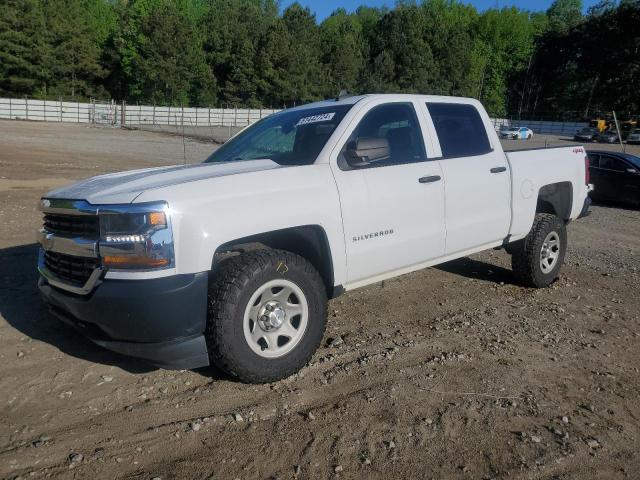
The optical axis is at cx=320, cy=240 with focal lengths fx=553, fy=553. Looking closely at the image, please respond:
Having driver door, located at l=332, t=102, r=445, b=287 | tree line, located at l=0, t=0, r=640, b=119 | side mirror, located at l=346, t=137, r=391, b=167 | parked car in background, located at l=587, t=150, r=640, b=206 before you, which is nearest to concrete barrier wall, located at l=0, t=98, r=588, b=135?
tree line, located at l=0, t=0, r=640, b=119

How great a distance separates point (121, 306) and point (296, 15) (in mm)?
Result: 87903

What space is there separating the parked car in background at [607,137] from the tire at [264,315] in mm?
53196

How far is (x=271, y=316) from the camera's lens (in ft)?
11.6

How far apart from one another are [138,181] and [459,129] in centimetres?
295

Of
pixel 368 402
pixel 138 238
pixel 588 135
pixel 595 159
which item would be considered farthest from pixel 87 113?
pixel 368 402

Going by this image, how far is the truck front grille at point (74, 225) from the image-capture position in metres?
3.18

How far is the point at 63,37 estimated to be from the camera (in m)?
62.7

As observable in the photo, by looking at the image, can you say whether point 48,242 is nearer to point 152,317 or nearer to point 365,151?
point 152,317

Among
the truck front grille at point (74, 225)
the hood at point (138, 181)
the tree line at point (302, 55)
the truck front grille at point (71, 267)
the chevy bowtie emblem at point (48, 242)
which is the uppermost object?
the tree line at point (302, 55)

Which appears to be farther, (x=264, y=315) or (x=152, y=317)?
(x=264, y=315)

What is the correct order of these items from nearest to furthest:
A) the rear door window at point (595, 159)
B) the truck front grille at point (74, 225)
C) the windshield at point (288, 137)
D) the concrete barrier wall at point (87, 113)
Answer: the truck front grille at point (74, 225) < the windshield at point (288, 137) < the rear door window at point (595, 159) < the concrete barrier wall at point (87, 113)

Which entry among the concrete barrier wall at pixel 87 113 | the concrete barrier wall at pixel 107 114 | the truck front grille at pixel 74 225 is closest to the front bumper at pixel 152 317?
the truck front grille at pixel 74 225

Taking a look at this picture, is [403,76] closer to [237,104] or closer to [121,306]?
[237,104]

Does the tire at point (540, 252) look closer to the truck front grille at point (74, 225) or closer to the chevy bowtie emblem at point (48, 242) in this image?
the truck front grille at point (74, 225)
